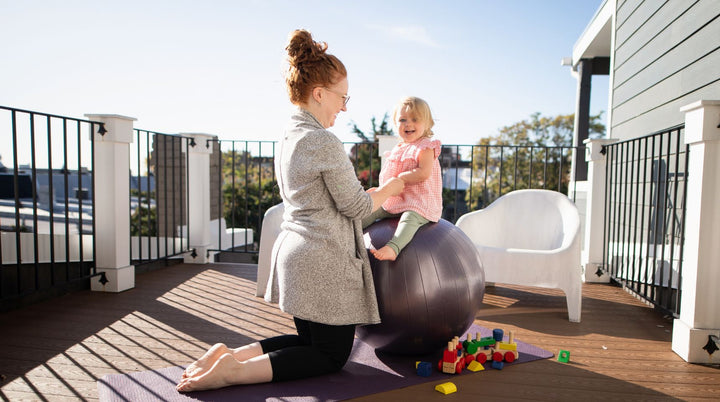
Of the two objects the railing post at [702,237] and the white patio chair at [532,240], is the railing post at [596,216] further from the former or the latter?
the railing post at [702,237]

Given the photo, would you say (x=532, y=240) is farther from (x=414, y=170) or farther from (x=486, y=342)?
(x=414, y=170)

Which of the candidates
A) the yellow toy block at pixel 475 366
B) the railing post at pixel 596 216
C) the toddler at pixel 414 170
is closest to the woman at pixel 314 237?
the toddler at pixel 414 170

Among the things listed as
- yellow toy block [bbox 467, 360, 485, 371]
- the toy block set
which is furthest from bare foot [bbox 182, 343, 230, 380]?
yellow toy block [bbox 467, 360, 485, 371]

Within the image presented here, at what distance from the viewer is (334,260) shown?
5.35 feet

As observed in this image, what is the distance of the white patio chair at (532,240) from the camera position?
2848 mm

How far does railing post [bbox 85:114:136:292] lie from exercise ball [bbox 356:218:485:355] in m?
2.30

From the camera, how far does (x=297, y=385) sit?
1764mm

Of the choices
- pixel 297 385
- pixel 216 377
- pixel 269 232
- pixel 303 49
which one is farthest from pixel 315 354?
pixel 269 232

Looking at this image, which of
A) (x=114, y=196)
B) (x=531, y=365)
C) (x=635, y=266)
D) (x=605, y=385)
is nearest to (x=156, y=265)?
(x=114, y=196)

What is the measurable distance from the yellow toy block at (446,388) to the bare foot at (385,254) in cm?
53

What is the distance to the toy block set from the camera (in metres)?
1.92

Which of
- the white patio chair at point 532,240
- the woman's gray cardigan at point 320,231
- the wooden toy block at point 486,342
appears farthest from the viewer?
the white patio chair at point 532,240

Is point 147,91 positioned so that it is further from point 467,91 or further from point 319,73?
point 319,73

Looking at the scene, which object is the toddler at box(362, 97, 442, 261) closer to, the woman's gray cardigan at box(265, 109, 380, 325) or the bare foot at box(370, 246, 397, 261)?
the bare foot at box(370, 246, 397, 261)
